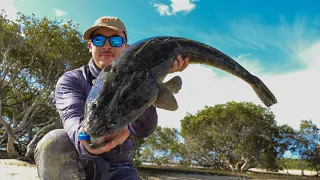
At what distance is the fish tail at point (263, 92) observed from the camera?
3.91m

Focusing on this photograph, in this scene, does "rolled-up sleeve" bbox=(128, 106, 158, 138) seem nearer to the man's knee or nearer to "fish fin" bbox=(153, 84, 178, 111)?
"fish fin" bbox=(153, 84, 178, 111)

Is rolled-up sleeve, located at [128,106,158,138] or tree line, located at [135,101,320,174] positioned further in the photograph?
tree line, located at [135,101,320,174]

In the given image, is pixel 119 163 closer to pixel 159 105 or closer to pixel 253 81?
pixel 159 105

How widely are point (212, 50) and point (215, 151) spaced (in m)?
37.7

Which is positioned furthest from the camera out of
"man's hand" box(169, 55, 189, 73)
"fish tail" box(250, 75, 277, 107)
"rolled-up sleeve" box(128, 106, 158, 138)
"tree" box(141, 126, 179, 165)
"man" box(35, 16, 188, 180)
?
"tree" box(141, 126, 179, 165)

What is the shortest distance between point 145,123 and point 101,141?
1236 millimetres

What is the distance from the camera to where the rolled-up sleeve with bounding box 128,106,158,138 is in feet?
10.9

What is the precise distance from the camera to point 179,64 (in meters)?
3.17

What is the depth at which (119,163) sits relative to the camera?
3.52 m

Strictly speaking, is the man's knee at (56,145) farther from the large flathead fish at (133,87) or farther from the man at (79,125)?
the large flathead fish at (133,87)

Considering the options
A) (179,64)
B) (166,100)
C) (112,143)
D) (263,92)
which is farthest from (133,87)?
(263,92)

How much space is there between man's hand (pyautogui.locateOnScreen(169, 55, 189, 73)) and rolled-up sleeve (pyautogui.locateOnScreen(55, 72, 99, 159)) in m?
1.04

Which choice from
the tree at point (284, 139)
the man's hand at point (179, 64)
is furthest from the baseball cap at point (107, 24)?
the tree at point (284, 139)

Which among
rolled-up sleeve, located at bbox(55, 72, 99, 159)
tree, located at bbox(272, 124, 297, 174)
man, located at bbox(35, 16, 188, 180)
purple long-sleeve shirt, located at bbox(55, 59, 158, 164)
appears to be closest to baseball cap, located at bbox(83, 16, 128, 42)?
man, located at bbox(35, 16, 188, 180)
